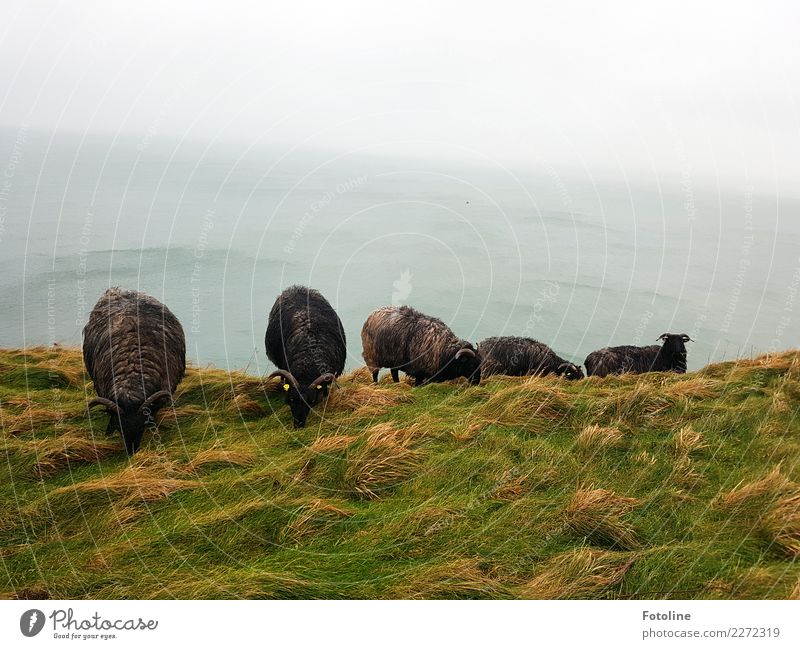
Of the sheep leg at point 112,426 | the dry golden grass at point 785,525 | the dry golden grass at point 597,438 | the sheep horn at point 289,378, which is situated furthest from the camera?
the sheep horn at point 289,378

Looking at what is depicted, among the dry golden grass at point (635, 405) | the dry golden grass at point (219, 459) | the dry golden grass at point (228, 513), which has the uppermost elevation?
the dry golden grass at point (635, 405)

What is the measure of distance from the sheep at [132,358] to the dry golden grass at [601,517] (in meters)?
6.07

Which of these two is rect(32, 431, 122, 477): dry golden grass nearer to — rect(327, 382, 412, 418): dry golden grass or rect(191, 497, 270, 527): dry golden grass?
rect(191, 497, 270, 527): dry golden grass

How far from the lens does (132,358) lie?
762 cm

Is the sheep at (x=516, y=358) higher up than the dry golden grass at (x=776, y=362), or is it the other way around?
the dry golden grass at (x=776, y=362)

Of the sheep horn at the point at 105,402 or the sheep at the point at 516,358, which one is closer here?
the sheep horn at the point at 105,402

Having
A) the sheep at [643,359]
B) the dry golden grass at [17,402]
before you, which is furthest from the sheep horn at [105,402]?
Result: the sheep at [643,359]

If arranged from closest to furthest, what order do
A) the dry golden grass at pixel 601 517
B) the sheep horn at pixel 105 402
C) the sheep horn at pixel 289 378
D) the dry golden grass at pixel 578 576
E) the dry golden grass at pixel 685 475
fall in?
the dry golden grass at pixel 578 576, the dry golden grass at pixel 601 517, the dry golden grass at pixel 685 475, the sheep horn at pixel 105 402, the sheep horn at pixel 289 378

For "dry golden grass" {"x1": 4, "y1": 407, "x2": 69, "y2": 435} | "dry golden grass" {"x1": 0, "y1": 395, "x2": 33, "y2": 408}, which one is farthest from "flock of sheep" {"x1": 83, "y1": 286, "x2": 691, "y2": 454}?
"dry golden grass" {"x1": 0, "y1": 395, "x2": 33, "y2": 408}

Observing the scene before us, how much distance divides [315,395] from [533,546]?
4765 mm

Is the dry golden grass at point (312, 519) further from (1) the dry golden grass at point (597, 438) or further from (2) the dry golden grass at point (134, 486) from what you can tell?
(1) the dry golden grass at point (597, 438)

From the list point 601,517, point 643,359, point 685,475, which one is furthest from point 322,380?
point 643,359

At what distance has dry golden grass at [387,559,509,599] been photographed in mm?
3781

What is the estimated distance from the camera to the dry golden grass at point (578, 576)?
3.75 metres
